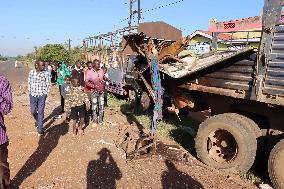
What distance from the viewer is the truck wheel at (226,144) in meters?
5.59

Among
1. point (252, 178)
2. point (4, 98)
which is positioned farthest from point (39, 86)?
point (252, 178)

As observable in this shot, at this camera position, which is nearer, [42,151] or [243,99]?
[243,99]

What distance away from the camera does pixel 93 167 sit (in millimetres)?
5941

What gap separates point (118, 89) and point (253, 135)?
361 inches

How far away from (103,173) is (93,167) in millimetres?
372

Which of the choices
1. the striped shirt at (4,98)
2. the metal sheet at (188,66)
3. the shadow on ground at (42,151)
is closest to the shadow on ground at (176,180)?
the metal sheet at (188,66)

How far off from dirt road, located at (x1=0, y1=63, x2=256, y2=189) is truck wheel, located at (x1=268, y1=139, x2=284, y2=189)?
1.56 feet

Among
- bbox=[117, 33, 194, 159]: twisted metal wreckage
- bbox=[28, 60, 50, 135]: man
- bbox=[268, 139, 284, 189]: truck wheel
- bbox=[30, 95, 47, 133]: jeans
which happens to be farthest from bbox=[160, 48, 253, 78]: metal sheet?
bbox=[30, 95, 47, 133]: jeans

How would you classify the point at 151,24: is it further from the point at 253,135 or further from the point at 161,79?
the point at 253,135

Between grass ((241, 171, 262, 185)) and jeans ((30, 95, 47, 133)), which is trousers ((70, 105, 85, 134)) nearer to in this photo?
jeans ((30, 95, 47, 133))

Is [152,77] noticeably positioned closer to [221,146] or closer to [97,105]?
[221,146]

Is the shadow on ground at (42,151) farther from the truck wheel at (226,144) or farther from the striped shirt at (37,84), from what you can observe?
the truck wheel at (226,144)

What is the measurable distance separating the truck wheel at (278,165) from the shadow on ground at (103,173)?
2.40 metres

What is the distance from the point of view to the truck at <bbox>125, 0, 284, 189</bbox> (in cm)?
516
